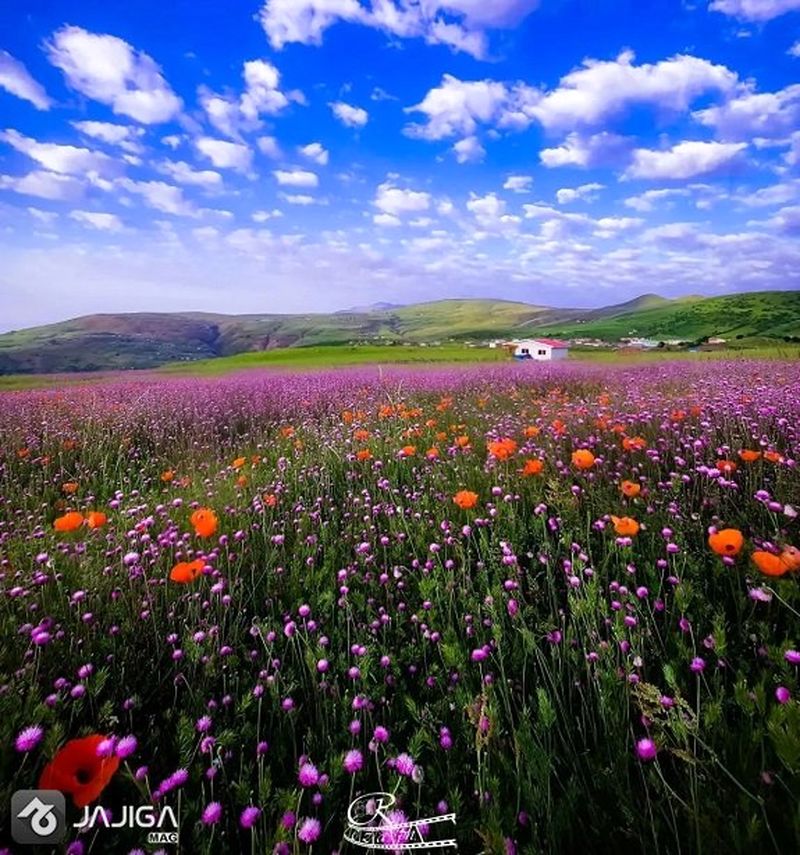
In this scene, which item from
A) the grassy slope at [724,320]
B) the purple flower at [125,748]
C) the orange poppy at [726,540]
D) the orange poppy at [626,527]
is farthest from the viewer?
the grassy slope at [724,320]

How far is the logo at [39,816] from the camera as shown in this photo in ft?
3.83

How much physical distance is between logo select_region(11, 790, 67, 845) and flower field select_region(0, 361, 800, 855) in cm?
7

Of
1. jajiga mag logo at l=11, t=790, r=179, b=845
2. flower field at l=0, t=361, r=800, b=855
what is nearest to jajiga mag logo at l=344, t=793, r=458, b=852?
flower field at l=0, t=361, r=800, b=855

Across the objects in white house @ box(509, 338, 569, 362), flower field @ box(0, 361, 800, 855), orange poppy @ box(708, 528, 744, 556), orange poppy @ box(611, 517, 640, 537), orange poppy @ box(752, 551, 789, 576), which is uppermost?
orange poppy @ box(752, 551, 789, 576)

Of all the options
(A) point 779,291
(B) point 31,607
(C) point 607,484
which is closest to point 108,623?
(B) point 31,607

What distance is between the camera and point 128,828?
130cm

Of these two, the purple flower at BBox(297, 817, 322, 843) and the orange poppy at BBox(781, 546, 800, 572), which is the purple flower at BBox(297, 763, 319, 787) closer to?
the purple flower at BBox(297, 817, 322, 843)

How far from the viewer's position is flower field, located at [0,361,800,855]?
1267 millimetres

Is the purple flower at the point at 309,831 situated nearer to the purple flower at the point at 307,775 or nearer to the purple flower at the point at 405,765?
the purple flower at the point at 307,775

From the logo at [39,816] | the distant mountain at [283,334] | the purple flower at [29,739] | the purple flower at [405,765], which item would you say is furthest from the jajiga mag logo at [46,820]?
the distant mountain at [283,334]

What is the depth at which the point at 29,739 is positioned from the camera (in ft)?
4.30

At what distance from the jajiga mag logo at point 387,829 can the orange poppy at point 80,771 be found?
608 millimetres

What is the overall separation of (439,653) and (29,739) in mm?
1391

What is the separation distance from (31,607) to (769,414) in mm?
5131
